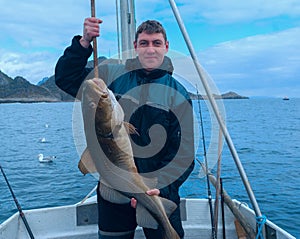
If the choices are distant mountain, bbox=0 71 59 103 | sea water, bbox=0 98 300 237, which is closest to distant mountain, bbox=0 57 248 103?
distant mountain, bbox=0 71 59 103

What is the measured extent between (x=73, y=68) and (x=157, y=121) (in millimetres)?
908

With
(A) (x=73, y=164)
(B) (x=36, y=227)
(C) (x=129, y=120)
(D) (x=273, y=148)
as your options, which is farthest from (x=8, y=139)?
(C) (x=129, y=120)

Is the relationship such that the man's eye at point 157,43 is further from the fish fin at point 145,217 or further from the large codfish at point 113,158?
the fish fin at point 145,217

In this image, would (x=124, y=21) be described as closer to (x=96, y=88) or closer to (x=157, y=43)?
(x=157, y=43)

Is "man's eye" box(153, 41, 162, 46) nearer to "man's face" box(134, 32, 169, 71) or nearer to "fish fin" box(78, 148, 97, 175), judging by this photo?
"man's face" box(134, 32, 169, 71)

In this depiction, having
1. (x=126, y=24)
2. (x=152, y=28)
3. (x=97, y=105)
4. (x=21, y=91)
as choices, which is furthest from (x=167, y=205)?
(x=21, y=91)

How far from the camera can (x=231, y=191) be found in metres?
12.3

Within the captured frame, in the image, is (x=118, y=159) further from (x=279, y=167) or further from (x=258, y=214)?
(x=279, y=167)

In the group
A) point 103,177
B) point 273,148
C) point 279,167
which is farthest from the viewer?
point 273,148

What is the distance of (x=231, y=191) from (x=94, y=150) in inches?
401

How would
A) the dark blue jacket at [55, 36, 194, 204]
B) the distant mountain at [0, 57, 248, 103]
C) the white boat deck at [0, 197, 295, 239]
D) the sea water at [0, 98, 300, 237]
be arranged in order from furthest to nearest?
the distant mountain at [0, 57, 248, 103] < the sea water at [0, 98, 300, 237] < the white boat deck at [0, 197, 295, 239] < the dark blue jacket at [55, 36, 194, 204]

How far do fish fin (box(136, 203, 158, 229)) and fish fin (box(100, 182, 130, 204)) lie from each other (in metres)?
0.15

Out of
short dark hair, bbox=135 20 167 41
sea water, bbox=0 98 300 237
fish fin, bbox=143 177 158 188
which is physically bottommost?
sea water, bbox=0 98 300 237

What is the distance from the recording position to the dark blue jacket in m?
3.34
